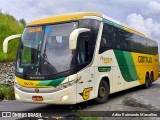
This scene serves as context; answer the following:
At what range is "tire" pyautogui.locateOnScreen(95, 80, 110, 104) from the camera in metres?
12.6

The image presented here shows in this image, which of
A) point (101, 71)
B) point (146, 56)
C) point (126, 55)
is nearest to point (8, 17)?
point (146, 56)

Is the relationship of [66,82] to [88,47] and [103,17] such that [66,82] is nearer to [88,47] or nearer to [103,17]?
[88,47]

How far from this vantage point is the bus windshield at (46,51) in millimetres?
10648

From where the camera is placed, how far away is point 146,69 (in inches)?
798

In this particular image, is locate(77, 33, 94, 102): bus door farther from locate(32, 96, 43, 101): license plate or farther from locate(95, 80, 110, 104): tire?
locate(32, 96, 43, 101): license plate

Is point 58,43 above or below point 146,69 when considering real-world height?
above

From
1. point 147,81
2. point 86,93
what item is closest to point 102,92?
point 86,93

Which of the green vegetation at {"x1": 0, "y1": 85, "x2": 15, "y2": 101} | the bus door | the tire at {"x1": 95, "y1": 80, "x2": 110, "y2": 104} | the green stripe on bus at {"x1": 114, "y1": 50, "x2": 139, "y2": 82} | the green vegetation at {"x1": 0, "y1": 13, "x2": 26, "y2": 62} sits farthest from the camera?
the green vegetation at {"x1": 0, "y1": 13, "x2": 26, "y2": 62}

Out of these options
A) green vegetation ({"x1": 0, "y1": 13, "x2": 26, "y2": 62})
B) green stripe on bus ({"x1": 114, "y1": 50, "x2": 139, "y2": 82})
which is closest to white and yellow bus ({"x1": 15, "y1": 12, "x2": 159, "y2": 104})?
green stripe on bus ({"x1": 114, "y1": 50, "x2": 139, "y2": 82})

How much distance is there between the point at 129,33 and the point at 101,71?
15.6ft

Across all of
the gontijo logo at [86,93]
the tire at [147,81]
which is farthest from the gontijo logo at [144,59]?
the gontijo logo at [86,93]

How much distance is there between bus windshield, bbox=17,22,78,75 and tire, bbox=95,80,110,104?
8.17 feet

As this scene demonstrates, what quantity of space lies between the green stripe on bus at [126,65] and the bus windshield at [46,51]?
380 centimetres

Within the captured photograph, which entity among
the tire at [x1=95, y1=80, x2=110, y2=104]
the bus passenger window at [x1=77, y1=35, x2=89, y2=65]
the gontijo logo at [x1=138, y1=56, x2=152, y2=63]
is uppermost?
the bus passenger window at [x1=77, y1=35, x2=89, y2=65]
